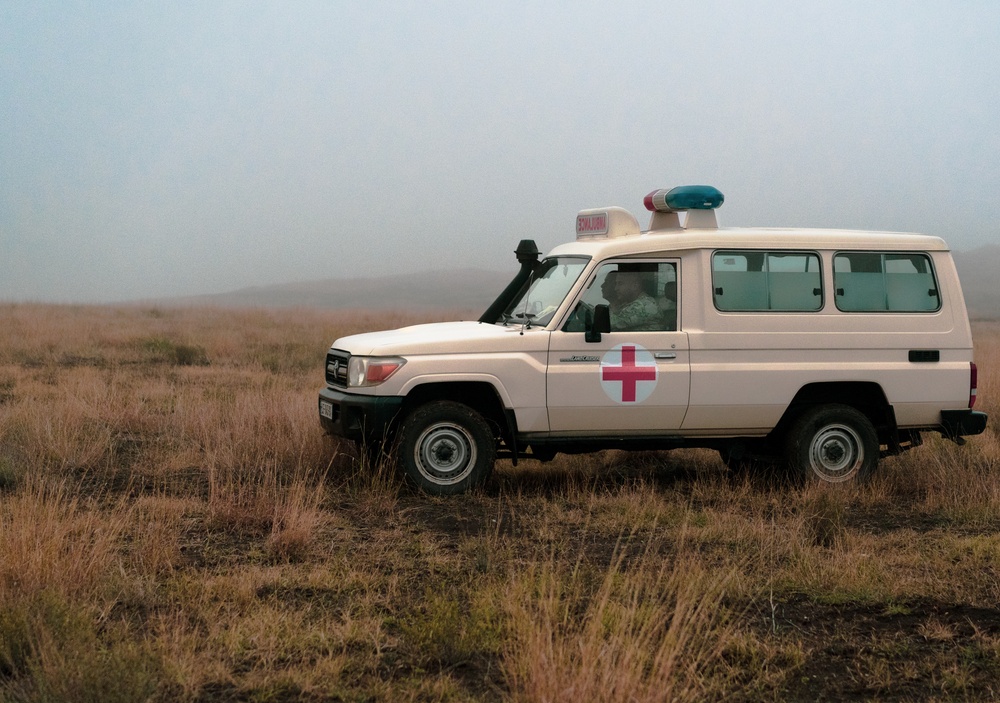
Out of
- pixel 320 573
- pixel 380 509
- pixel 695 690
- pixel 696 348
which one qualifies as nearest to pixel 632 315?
pixel 696 348

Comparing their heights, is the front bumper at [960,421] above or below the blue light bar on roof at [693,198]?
below

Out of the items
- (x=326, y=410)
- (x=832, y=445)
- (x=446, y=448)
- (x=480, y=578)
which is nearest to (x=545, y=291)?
(x=446, y=448)

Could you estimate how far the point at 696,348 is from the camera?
8906mm

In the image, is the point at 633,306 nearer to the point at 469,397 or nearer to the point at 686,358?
the point at 686,358

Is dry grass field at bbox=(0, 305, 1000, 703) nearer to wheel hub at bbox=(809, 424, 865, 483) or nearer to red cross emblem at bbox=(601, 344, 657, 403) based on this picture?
wheel hub at bbox=(809, 424, 865, 483)

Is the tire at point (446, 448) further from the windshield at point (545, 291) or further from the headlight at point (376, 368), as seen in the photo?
the windshield at point (545, 291)

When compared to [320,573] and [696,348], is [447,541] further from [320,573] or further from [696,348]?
[696,348]

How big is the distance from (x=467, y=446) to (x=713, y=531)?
6.87 ft

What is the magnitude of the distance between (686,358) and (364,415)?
257 centimetres

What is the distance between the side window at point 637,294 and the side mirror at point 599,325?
9.6 inches

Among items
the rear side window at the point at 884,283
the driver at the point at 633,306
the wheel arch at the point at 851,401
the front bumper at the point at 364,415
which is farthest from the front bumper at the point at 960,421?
the front bumper at the point at 364,415

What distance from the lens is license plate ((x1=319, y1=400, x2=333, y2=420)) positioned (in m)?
9.09

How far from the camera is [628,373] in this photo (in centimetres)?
878

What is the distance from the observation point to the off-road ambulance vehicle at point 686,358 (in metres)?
8.71
